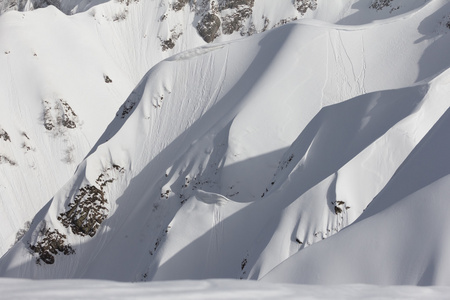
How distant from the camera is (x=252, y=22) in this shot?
69.9 meters

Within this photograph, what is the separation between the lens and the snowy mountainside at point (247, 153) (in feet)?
82.9

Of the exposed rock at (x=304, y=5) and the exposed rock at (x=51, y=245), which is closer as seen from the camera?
the exposed rock at (x=51, y=245)

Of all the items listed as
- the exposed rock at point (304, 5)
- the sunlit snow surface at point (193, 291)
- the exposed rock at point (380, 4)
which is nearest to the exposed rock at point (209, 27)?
the exposed rock at point (304, 5)

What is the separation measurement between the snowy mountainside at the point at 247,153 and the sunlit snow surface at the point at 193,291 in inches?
671

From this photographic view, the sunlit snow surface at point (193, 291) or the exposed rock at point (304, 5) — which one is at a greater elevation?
the sunlit snow surface at point (193, 291)

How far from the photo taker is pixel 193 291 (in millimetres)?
4395

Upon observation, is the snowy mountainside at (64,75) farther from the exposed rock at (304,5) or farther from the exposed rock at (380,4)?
the exposed rock at (380,4)

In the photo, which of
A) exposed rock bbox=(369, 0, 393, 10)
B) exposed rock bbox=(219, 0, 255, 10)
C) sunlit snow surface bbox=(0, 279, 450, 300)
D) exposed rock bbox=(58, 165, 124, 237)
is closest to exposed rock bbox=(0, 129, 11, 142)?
exposed rock bbox=(58, 165, 124, 237)

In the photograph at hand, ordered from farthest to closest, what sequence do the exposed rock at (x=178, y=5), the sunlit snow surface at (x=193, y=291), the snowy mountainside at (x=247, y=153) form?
1. the exposed rock at (x=178, y=5)
2. the snowy mountainside at (x=247, y=153)
3. the sunlit snow surface at (x=193, y=291)

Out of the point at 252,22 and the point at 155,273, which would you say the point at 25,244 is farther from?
the point at 252,22

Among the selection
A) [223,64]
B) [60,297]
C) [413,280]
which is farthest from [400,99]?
[60,297]

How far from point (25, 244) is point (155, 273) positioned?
13.5 meters

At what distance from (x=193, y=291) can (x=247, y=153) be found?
90.5ft

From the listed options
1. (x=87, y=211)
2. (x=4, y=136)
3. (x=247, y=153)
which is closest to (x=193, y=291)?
(x=247, y=153)
